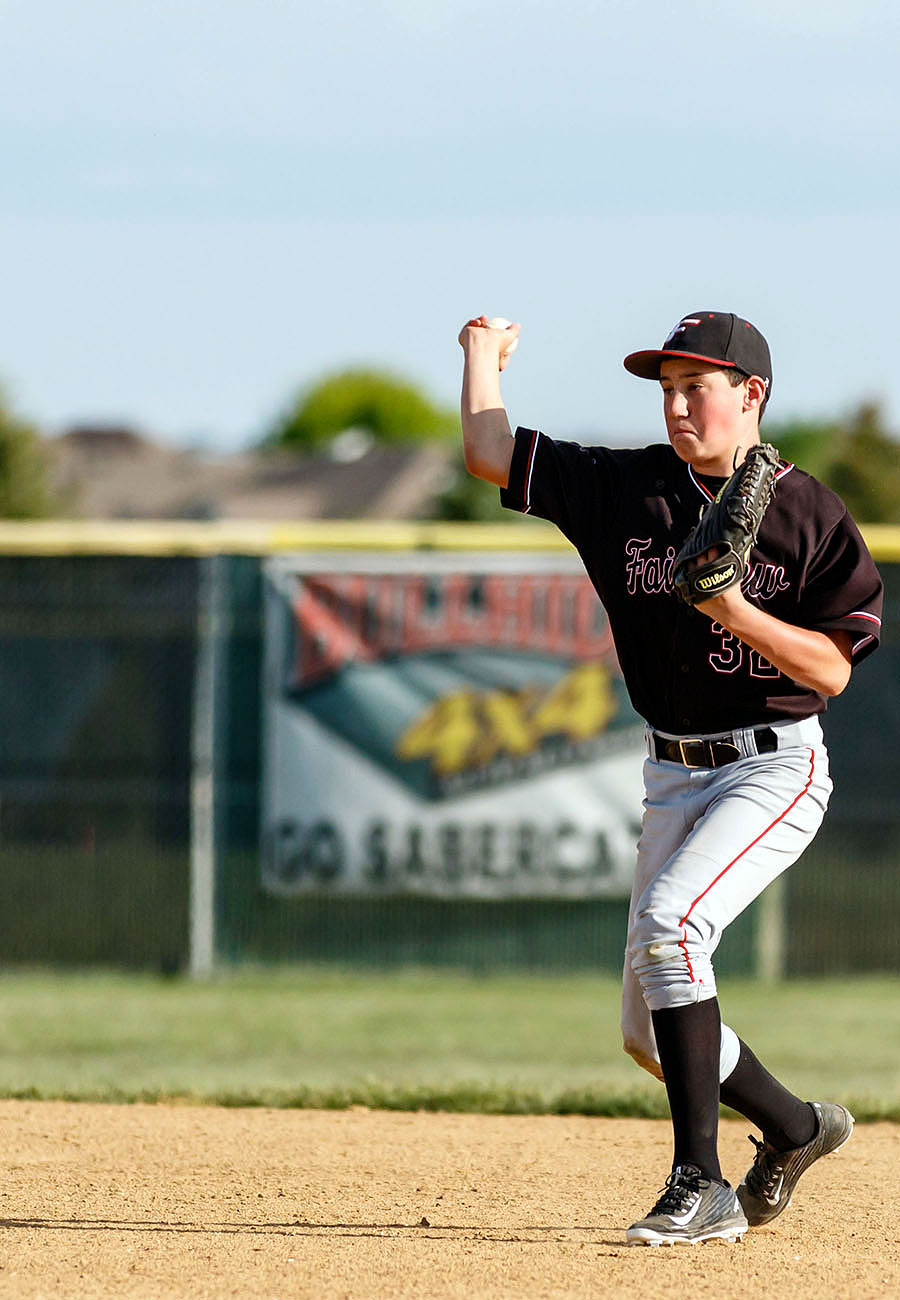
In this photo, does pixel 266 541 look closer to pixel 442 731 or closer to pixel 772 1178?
pixel 442 731

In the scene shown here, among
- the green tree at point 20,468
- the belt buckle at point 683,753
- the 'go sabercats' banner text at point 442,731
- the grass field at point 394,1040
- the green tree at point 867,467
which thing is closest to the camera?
the belt buckle at point 683,753

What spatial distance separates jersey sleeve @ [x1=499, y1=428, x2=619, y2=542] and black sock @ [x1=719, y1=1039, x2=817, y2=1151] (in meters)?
1.23

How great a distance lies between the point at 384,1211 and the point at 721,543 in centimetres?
179

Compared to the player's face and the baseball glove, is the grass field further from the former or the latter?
the baseball glove

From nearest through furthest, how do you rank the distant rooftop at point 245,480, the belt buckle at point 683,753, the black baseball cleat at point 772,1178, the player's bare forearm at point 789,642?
the player's bare forearm at point 789,642, the belt buckle at point 683,753, the black baseball cleat at point 772,1178, the distant rooftop at point 245,480

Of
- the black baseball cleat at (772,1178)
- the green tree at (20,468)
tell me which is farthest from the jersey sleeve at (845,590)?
the green tree at (20,468)

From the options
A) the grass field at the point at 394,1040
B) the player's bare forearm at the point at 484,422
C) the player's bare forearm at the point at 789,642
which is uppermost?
the player's bare forearm at the point at 484,422

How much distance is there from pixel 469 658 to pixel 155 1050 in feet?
9.71

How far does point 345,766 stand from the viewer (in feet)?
32.6

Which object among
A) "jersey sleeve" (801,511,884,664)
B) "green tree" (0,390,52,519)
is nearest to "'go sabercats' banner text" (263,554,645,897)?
"jersey sleeve" (801,511,884,664)

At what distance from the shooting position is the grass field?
256 inches

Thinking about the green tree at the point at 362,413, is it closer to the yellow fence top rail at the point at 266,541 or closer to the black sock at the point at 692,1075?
the yellow fence top rail at the point at 266,541

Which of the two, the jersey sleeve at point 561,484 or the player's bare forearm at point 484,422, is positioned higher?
the player's bare forearm at point 484,422

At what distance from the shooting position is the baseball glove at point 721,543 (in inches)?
144
